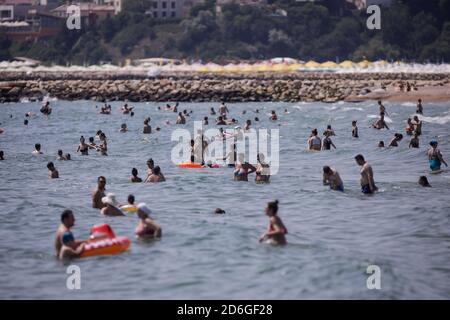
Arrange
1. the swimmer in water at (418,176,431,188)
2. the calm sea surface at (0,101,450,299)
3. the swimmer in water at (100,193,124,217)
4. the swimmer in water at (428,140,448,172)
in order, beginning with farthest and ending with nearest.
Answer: the swimmer in water at (428,140,448,172)
the swimmer in water at (418,176,431,188)
the swimmer in water at (100,193,124,217)
the calm sea surface at (0,101,450,299)

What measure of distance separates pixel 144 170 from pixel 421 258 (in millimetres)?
16308

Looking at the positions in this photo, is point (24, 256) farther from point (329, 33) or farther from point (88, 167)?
point (329, 33)

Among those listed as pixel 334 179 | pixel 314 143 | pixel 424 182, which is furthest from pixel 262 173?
pixel 314 143

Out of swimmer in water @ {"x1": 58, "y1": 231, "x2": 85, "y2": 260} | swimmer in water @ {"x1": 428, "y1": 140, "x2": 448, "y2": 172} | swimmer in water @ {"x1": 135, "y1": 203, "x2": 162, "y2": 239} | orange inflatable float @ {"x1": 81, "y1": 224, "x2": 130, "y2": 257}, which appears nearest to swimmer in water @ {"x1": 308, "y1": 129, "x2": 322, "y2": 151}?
swimmer in water @ {"x1": 428, "y1": 140, "x2": 448, "y2": 172}

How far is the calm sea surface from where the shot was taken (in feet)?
52.3

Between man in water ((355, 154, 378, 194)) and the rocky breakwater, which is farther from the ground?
the rocky breakwater

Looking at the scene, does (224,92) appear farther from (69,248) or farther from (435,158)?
(69,248)

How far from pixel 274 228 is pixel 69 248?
3.92m

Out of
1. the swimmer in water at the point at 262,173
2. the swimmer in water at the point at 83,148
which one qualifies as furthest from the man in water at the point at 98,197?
the swimmer in water at the point at 83,148

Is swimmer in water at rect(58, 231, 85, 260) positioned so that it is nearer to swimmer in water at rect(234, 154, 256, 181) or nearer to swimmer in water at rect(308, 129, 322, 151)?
swimmer in water at rect(234, 154, 256, 181)

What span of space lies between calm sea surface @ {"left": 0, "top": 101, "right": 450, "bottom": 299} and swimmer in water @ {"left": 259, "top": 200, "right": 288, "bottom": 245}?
0.19 metres

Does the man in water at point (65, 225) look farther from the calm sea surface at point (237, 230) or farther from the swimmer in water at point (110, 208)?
the swimmer in water at point (110, 208)

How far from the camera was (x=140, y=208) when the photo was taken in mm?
18328

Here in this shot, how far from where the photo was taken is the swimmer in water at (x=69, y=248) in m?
17.3
